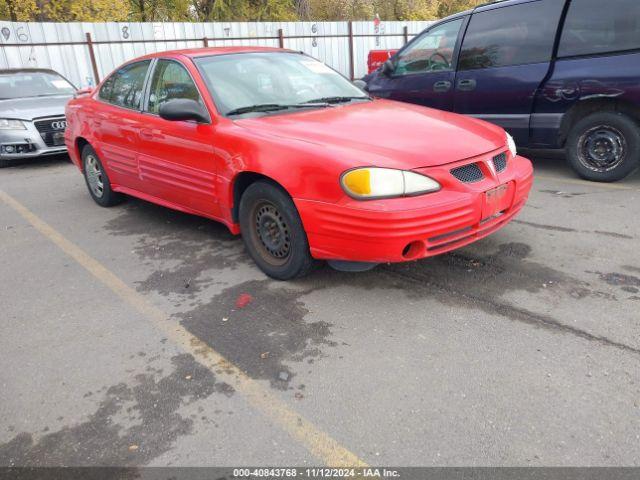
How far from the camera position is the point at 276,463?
2172 mm

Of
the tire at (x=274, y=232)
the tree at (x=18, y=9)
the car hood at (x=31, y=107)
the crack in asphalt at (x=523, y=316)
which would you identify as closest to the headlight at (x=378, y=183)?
the tire at (x=274, y=232)

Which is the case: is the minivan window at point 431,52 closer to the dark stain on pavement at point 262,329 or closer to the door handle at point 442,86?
the door handle at point 442,86

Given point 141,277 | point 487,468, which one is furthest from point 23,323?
point 487,468

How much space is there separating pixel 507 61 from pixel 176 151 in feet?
13.2

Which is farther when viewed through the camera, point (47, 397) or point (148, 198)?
point (148, 198)

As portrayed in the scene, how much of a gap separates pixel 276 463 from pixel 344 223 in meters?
1.45

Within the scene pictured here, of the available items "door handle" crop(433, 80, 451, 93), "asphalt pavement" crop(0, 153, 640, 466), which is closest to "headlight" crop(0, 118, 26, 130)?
"asphalt pavement" crop(0, 153, 640, 466)

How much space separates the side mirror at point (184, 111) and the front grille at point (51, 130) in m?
5.53

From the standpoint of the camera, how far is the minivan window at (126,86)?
4934 millimetres

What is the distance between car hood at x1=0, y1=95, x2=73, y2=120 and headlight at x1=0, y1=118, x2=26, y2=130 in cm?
7

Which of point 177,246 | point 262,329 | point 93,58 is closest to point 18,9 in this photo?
point 93,58

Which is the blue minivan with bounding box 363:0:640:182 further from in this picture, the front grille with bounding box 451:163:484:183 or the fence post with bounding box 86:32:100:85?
the fence post with bounding box 86:32:100:85

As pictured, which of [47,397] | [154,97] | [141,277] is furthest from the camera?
[154,97]

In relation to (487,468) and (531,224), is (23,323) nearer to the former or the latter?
(487,468)
